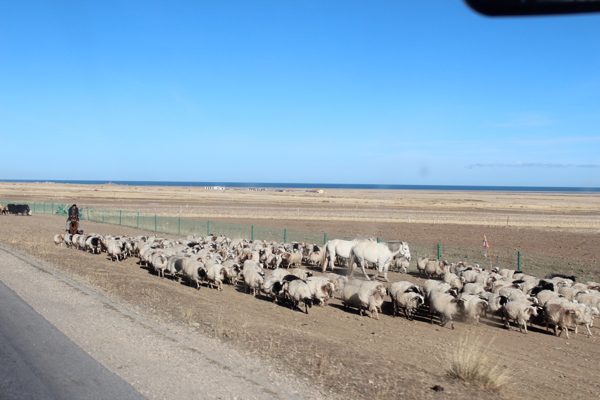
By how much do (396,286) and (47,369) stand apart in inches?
367

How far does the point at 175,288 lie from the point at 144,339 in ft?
22.3

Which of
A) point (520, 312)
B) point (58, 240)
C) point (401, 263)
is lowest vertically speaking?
point (401, 263)

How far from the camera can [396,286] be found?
13.8m

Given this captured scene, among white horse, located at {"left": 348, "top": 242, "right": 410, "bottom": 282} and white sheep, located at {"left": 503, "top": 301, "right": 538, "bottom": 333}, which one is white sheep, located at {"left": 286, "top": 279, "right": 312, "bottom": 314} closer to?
white sheep, located at {"left": 503, "top": 301, "right": 538, "bottom": 333}

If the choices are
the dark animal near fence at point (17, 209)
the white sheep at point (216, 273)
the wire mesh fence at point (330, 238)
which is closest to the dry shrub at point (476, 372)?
the white sheep at point (216, 273)

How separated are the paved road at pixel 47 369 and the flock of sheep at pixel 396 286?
21.2 ft

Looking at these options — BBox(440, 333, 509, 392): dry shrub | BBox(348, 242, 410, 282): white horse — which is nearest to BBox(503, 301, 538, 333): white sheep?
BBox(440, 333, 509, 392): dry shrub

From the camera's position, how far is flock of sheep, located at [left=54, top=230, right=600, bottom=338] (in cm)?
1273

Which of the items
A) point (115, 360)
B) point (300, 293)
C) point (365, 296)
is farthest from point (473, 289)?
point (115, 360)

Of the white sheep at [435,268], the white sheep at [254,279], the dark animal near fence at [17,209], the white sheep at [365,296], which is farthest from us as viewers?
the dark animal near fence at [17,209]

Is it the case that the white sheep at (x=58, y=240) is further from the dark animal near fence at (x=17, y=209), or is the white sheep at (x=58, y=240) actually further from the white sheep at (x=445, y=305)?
the dark animal near fence at (x=17, y=209)

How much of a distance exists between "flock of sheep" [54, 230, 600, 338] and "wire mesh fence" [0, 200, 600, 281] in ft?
13.6

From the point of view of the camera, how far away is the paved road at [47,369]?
639cm

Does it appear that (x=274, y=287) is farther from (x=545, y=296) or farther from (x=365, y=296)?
(x=545, y=296)
